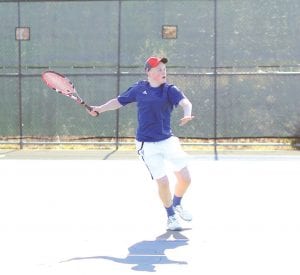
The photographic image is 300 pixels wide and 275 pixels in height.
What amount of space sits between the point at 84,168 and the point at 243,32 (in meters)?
5.80

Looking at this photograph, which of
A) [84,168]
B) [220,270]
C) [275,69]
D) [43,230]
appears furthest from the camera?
[275,69]

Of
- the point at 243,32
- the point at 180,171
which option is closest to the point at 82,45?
the point at 243,32

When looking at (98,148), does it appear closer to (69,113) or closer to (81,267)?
(69,113)

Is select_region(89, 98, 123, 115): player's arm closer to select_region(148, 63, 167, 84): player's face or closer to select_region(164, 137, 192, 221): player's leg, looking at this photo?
select_region(148, 63, 167, 84): player's face

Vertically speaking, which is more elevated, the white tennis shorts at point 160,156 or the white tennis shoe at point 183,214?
the white tennis shorts at point 160,156

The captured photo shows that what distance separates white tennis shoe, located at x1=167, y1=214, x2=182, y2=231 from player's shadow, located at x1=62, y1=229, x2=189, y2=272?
2.8 inches

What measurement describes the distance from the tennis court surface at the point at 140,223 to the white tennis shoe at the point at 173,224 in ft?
0.37

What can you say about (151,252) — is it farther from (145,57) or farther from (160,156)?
(145,57)

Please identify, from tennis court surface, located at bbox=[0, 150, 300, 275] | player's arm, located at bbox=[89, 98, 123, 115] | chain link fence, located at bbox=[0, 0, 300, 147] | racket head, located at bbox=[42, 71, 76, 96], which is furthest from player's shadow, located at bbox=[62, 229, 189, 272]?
chain link fence, located at bbox=[0, 0, 300, 147]

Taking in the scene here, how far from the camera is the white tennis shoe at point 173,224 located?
6.16 meters

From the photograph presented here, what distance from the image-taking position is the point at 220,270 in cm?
470

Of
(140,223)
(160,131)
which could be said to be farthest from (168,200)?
(160,131)

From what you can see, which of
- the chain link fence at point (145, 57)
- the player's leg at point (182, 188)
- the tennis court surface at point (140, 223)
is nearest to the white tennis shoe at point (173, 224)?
the tennis court surface at point (140, 223)

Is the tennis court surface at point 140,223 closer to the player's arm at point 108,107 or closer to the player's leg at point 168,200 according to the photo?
the player's leg at point 168,200
